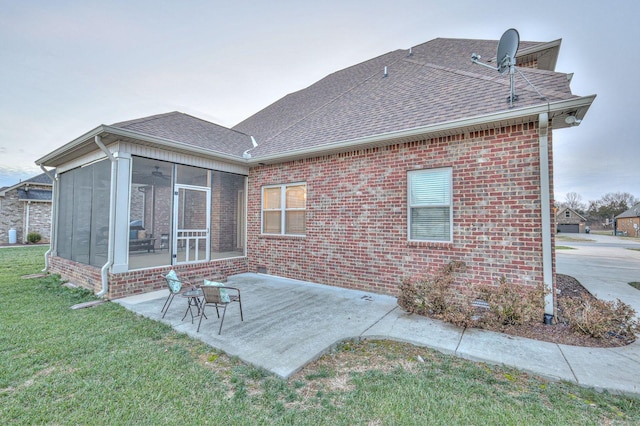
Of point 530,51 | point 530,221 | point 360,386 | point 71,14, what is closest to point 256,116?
point 71,14

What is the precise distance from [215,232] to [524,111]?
7.95 meters

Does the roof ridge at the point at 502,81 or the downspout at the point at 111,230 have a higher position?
the roof ridge at the point at 502,81

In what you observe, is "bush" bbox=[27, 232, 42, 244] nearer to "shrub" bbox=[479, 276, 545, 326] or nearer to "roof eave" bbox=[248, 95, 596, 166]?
"roof eave" bbox=[248, 95, 596, 166]

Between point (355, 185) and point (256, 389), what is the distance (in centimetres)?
475

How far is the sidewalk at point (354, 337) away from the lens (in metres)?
3.05

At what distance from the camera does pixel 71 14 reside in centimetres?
716

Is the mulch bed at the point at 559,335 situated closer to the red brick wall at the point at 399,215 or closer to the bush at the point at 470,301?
the bush at the point at 470,301

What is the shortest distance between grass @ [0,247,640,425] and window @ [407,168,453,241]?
258 centimetres

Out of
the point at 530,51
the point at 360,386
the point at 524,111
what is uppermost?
the point at 530,51

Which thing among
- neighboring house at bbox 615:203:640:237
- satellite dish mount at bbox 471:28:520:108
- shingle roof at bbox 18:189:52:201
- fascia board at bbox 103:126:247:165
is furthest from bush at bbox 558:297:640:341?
neighboring house at bbox 615:203:640:237

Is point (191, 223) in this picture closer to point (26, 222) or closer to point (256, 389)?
point (256, 389)

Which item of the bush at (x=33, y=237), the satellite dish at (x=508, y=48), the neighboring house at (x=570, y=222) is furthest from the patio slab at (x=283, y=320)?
the neighboring house at (x=570, y=222)

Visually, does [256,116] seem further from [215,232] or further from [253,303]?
[253,303]

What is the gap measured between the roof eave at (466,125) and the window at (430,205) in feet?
2.53
